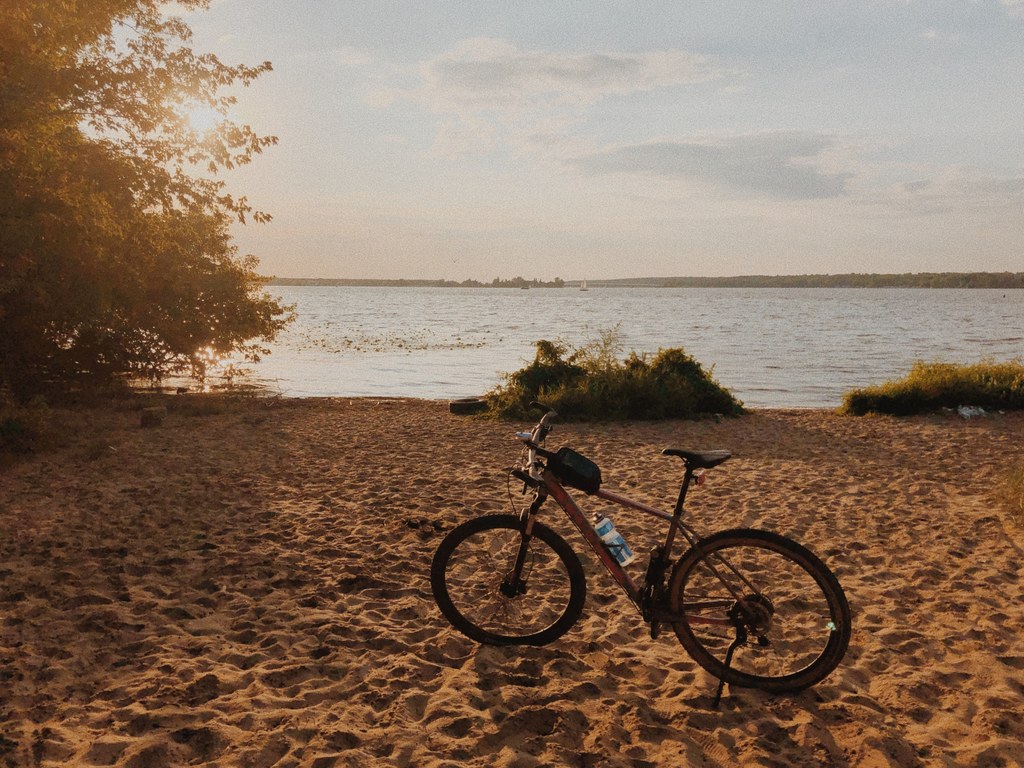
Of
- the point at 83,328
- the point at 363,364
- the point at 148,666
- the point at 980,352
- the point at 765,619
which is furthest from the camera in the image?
the point at 980,352

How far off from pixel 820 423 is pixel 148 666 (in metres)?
15.5

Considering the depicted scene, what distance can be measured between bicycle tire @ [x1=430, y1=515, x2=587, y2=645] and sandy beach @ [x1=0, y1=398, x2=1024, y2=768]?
168mm

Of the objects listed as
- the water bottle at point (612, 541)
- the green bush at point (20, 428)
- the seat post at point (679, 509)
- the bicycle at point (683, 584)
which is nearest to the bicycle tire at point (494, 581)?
the bicycle at point (683, 584)

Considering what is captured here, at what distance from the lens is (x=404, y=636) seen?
17.8 feet

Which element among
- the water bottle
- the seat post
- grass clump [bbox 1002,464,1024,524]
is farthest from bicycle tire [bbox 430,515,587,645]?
grass clump [bbox 1002,464,1024,524]

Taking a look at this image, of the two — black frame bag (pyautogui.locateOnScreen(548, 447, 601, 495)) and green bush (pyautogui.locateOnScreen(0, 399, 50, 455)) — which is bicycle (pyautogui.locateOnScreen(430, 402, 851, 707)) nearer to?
black frame bag (pyautogui.locateOnScreen(548, 447, 601, 495))

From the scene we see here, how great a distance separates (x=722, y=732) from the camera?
4172 mm

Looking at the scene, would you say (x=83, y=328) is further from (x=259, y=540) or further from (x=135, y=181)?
(x=259, y=540)

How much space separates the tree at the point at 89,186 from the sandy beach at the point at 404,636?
3.50m

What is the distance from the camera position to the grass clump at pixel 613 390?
57.7 ft

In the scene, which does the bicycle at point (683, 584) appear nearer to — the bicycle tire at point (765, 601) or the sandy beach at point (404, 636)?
the bicycle tire at point (765, 601)

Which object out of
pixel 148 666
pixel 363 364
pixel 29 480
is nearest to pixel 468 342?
pixel 363 364

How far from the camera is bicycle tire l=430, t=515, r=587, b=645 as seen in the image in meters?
4.93

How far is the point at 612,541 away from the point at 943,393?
55.7 feet
